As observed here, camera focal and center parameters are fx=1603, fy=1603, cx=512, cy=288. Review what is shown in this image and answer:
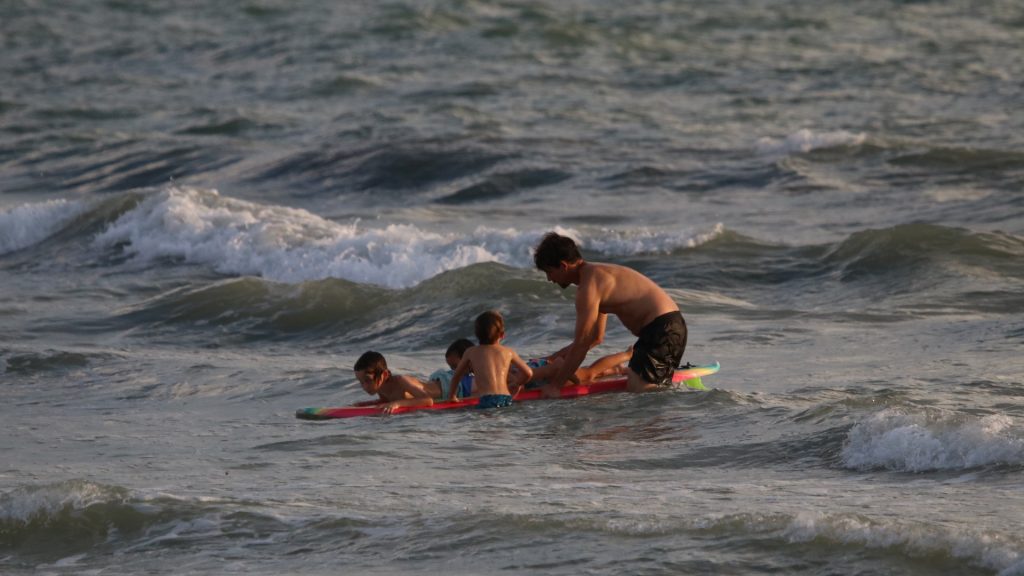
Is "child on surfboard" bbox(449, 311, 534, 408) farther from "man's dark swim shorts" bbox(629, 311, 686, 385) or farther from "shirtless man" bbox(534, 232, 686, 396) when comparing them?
"man's dark swim shorts" bbox(629, 311, 686, 385)

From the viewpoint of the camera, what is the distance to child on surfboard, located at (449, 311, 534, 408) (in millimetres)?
9281

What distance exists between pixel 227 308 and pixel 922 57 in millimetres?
16356

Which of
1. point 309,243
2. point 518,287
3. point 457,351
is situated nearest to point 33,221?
point 309,243

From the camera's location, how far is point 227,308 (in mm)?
13664

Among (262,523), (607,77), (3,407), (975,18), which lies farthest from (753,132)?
(262,523)

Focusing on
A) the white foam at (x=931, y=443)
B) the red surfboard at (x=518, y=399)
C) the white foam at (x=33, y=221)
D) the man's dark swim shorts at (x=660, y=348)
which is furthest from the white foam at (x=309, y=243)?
the white foam at (x=931, y=443)

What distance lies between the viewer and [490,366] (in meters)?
9.27

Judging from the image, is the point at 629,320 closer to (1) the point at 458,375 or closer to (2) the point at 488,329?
(2) the point at 488,329

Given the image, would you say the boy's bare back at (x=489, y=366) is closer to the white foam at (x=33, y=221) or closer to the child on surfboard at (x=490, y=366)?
the child on surfboard at (x=490, y=366)

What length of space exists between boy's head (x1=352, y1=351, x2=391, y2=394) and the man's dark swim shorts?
4.87 ft

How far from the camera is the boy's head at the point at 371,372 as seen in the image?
A: 31.0 ft

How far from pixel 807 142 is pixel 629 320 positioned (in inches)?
444

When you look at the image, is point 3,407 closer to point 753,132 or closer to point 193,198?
point 193,198

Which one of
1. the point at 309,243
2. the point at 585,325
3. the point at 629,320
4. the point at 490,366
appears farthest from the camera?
the point at 309,243
